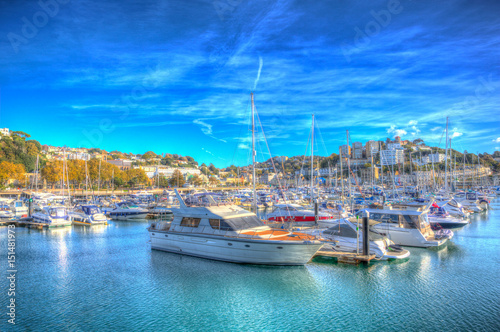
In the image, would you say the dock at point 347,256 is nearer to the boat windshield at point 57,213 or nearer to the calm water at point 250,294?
the calm water at point 250,294

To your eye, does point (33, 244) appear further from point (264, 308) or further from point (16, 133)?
point (16, 133)

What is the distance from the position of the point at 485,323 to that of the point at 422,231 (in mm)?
11909

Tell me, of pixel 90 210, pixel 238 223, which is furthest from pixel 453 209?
pixel 90 210

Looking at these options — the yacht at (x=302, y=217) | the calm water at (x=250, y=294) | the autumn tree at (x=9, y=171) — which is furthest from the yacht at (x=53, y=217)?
the autumn tree at (x=9, y=171)

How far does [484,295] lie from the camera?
1376 centimetres

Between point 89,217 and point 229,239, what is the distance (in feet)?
81.5

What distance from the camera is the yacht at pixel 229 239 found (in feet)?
55.4

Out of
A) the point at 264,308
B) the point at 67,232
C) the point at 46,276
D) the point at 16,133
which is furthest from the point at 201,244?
the point at 16,133

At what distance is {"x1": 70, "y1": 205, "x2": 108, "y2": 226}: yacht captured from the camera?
3550cm

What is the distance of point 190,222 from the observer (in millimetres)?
20078

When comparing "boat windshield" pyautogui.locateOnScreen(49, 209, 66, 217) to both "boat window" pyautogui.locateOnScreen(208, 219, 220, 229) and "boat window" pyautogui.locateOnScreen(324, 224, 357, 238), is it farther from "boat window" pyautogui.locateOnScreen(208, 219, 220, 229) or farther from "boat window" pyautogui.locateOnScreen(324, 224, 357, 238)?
"boat window" pyautogui.locateOnScreen(324, 224, 357, 238)

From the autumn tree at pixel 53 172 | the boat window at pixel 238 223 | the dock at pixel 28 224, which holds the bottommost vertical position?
the dock at pixel 28 224

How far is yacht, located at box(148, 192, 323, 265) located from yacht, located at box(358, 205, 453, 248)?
7704mm

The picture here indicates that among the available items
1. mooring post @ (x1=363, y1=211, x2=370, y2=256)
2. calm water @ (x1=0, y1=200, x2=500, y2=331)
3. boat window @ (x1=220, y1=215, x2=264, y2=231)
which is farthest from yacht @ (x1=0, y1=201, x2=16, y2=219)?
mooring post @ (x1=363, y1=211, x2=370, y2=256)
